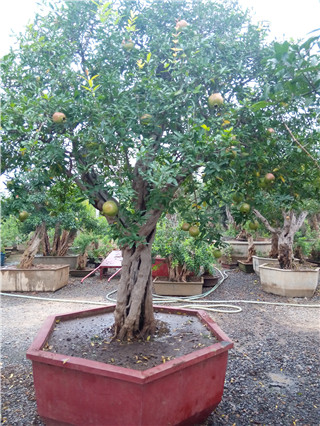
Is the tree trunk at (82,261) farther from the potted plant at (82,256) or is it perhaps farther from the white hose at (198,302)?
the white hose at (198,302)

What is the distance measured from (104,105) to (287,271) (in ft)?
15.5

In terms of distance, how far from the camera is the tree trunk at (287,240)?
5.77m

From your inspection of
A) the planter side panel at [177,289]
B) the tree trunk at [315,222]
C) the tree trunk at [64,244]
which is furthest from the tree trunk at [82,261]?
the tree trunk at [315,222]

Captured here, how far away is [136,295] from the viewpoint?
2.42 meters

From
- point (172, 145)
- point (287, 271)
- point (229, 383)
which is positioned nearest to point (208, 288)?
point (287, 271)

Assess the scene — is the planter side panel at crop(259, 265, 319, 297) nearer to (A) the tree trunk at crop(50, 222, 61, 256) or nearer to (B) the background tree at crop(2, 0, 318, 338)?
(B) the background tree at crop(2, 0, 318, 338)

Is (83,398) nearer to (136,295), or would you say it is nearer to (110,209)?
(136,295)

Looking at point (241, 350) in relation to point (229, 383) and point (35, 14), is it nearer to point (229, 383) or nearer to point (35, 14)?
Answer: point (229, 383)

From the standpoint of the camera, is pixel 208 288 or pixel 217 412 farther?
pixel 208 288

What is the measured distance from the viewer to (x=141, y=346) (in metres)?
2.24

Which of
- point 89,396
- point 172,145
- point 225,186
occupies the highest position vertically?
point 172,145

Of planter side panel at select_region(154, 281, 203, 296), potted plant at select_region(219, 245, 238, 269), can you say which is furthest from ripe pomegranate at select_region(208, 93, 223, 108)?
potted plant at select_region(219, 245, 238, 269)

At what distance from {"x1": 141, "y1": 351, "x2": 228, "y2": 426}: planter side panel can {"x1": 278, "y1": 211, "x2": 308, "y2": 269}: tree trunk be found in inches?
164

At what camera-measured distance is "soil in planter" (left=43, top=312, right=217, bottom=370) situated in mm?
2041
